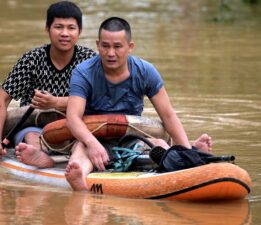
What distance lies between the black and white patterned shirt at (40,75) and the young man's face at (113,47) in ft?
3.01

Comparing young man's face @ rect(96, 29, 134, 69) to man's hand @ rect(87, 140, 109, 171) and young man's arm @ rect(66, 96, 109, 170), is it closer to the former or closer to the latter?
young man's arm @ rect(66, 96, 109, 170)

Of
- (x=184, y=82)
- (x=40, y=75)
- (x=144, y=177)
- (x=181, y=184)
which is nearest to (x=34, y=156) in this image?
(x=40, y=75)

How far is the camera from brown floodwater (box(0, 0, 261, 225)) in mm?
Answer: 6512

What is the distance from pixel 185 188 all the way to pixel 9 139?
2183 mm

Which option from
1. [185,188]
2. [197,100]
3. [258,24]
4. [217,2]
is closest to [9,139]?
[185,188]

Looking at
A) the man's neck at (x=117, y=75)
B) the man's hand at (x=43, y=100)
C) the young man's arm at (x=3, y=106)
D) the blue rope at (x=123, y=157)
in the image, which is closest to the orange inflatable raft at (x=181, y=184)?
the blue rope at (x=123, y=157)

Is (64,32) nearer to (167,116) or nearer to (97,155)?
(167,116)

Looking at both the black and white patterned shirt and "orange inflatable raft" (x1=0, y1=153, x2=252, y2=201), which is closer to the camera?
"orange inflatable raft" (x1=0, y1=153, x2=252, y2=201)

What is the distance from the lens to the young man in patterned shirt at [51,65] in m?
8.09

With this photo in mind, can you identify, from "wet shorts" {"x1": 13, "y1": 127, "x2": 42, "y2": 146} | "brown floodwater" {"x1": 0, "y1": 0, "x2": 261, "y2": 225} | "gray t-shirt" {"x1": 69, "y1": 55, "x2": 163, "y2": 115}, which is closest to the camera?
"brown floodwater" {"x1": 0, "y1": 0, "x2": 261, "y2": 225}

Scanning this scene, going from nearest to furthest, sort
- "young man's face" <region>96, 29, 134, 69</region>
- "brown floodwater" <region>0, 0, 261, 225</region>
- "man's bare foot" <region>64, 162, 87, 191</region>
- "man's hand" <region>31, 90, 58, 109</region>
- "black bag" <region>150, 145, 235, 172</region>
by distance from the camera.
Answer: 1. "brown floodwater" <region>0, 0, 261, 225</region>
2. "black bag" <region>150, 145, 235, 172</region>
3. "man's bare foot" <region>64, 162, 87, 191</region>
4. "young man's face" <region>96, 29, 134, 69</region>
5. "man's hand" <region>31, 90, 58, 109</region>

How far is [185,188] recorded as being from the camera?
667 centimetres

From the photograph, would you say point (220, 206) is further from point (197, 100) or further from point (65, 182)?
point (197, 100)

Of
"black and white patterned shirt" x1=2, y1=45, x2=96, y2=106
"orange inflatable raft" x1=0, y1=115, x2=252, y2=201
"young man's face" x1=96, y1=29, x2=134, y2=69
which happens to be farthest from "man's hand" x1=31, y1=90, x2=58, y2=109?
"young man's face" x1=96, y1=29, x2=134, y2=69
